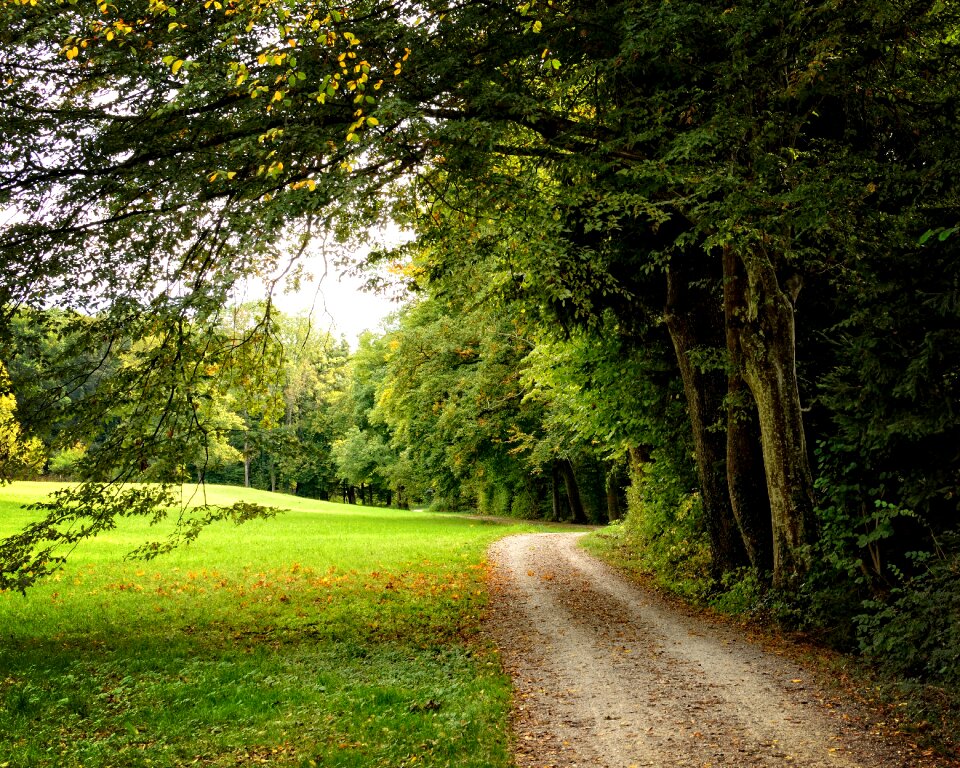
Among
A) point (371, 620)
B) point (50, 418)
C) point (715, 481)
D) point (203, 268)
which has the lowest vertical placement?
point (371, 620)

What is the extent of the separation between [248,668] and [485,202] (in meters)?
6.14

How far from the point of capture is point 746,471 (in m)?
11.4

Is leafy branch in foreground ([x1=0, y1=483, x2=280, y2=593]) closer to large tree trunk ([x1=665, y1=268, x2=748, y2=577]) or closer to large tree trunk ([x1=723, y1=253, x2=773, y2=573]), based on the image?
large tree trunk ([x1=723, y1=253, x2=773, y2=573])

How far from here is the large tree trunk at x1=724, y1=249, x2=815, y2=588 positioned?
32.2 feet

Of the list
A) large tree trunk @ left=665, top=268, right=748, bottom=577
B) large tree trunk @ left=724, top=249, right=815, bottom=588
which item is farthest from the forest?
large tree trunk @ left=665, top=268, right=748, bottom=577

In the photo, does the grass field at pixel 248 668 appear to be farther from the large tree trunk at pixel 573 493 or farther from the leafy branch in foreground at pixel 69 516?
the large tree trunk at pixel 573 493

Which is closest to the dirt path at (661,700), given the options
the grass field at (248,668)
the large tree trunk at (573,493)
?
the grass field at (248,668)

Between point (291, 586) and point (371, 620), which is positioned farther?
point (291, 586)

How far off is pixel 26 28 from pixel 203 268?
2995 mm

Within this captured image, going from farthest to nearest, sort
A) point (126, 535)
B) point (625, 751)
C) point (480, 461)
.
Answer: point (480, 461), point (126, 535), point (625, 751)

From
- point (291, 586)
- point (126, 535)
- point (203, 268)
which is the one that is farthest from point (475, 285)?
point (126, 535)

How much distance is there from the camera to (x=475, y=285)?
10250mm

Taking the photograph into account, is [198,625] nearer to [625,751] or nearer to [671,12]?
[625,751]

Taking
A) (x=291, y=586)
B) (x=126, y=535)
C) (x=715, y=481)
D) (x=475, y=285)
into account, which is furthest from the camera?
(x=126, y=535)
